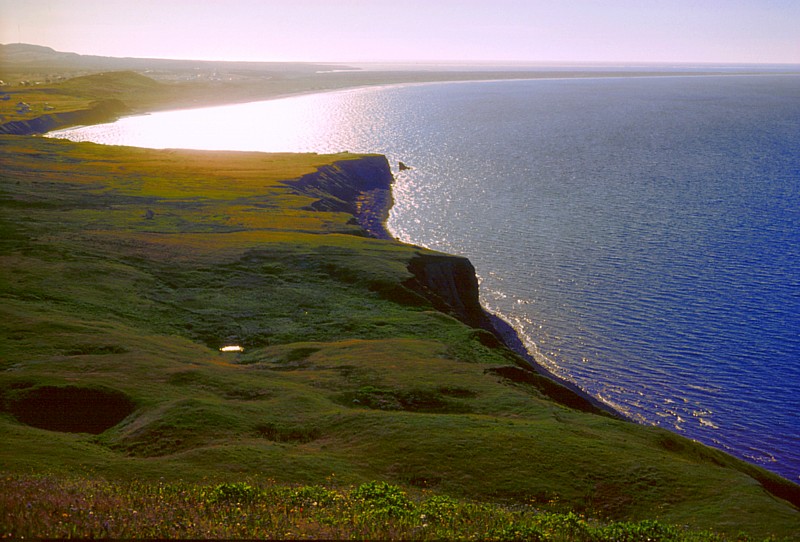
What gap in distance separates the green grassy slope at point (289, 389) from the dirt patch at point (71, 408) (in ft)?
0.33

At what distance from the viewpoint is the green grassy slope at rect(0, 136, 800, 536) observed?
33.3m

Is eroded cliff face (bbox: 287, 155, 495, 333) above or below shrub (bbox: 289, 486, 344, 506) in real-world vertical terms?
below

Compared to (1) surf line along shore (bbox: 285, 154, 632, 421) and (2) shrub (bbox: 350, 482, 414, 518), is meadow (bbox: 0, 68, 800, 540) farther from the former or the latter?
(1) surf line along shore (bbox: 285, 154, 632, 421)

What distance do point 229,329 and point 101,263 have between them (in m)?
20.2

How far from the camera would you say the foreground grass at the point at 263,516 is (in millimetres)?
18594

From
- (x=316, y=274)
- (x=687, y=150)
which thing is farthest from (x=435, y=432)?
(x=687, y=150)

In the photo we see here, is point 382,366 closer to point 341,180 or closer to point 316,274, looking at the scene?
point 316,274

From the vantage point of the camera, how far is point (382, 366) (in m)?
50.4

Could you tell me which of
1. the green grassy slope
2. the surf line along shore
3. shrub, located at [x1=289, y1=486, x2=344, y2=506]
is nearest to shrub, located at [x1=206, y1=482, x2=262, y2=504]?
shrub, located at [x1=289, y1=486, x2=344, y2=506]

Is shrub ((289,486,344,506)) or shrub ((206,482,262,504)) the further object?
shrub ((289,486,344,506))

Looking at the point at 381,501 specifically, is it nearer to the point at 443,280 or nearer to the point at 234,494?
the point at 234,494

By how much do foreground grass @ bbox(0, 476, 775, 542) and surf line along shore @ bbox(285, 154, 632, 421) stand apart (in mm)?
24464

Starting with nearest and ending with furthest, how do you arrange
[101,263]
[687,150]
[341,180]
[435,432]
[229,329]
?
[435,432] → [229,329] → [101,263] → [341,180] → [687,150]

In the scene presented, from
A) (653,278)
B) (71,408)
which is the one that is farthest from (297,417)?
(653,278)
